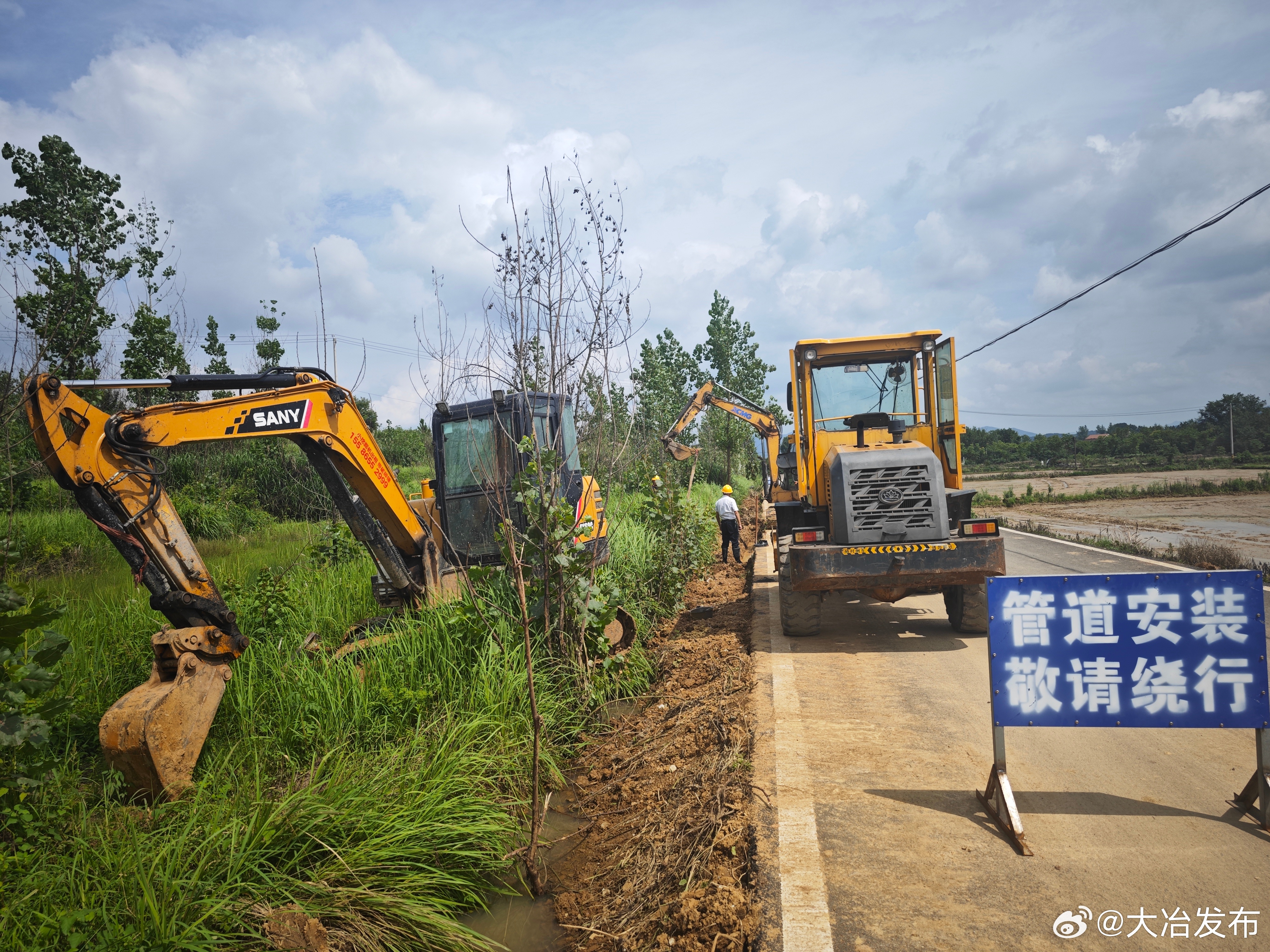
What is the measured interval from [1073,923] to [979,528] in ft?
14.3

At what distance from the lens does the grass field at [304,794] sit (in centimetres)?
296

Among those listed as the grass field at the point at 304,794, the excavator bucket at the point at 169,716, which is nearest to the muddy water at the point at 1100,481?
the grass field at the point at 304,794

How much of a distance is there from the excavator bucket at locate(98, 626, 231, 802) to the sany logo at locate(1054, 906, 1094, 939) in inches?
173

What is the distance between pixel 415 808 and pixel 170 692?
1.68 m

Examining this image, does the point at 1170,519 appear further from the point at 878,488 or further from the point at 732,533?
the point at 878,488

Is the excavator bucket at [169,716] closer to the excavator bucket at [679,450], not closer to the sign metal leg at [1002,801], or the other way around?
the sign metal leg at [1002,801]

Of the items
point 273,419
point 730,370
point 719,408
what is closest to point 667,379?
point 730,370

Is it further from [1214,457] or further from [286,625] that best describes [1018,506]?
[1214,457]

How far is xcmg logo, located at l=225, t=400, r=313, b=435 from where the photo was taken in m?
5.00

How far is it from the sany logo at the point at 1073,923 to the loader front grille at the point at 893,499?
3.99 meters

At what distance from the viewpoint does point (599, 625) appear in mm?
5676

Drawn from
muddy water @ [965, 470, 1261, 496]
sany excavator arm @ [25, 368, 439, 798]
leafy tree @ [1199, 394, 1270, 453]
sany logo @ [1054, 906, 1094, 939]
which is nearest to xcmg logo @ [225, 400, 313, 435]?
sany excavator arm @ [25, 368, 439, 798]

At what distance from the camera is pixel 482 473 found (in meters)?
6.14

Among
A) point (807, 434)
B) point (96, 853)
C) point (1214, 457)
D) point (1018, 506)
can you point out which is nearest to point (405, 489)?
point (807, 434)
